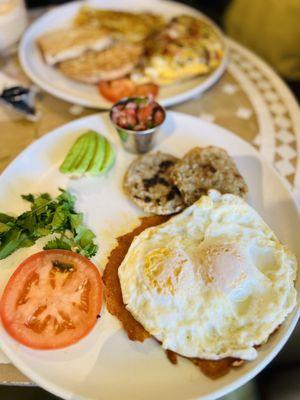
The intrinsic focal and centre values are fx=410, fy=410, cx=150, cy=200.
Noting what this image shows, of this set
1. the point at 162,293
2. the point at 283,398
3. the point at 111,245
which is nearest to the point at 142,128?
the point at 111,245

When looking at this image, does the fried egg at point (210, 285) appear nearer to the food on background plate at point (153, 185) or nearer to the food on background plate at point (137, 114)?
the food on background plate at point (153, 185)

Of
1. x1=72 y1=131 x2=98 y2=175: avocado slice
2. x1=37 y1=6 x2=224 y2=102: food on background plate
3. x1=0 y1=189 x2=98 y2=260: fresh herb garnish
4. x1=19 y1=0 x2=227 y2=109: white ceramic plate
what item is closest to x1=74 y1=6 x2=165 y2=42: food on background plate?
x1=37 y1=6 x2=224 y2=102: food on background plate

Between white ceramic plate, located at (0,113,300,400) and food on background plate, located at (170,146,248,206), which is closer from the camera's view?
white ceramic plate, located at (0,113,300,400)

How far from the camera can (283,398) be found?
2512mm

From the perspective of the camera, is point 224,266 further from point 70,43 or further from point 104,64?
point 70,43

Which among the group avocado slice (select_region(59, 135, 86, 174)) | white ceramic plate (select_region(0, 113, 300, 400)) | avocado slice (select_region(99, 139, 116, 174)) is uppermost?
avocado slice (select_region(59, 135, 86, 174))

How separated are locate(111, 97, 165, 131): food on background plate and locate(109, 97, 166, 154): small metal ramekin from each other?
21 millimetres

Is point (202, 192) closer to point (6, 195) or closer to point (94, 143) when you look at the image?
point (94, 143)

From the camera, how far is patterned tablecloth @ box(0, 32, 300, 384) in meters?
2.98

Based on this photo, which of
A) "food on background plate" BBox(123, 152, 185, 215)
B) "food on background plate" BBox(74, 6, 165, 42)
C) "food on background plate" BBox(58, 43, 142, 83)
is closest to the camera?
"food on background plate" BBox(123, 152, 185, 215)

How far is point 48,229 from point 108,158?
2.30 feet

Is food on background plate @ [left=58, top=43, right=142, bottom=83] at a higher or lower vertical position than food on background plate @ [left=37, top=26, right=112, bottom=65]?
lower

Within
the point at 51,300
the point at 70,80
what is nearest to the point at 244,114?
the point at 70,80

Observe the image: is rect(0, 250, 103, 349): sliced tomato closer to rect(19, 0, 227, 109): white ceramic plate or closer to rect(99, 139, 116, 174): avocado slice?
rect(99, 139, 116, 174): avocado slice
